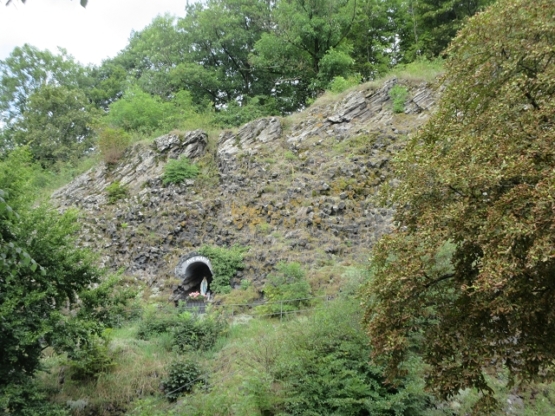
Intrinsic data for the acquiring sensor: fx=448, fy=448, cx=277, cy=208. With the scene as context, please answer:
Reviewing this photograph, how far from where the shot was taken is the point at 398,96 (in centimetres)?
2002

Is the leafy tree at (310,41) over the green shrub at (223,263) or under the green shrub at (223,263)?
over

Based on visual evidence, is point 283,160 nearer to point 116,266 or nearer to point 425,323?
point 116,266

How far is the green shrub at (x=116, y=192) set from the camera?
21.8 metres

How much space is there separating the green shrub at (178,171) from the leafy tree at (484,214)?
15.9 metres

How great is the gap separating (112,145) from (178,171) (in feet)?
17.4

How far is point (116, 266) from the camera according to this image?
18703mm

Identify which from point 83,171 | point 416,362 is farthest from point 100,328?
point 83,171

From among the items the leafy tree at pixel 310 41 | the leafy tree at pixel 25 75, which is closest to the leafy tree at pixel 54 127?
the leafy tree at pixel 25 75

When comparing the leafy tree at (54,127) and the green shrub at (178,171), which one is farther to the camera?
the leafy tree at (54,127)

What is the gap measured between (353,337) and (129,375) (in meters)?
5.69

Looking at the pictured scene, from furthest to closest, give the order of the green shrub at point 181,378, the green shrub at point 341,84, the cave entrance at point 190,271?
1. the green shrub at point 341,84
2. the cave entrance at point 190,271
3. the green shrub at point 181,378

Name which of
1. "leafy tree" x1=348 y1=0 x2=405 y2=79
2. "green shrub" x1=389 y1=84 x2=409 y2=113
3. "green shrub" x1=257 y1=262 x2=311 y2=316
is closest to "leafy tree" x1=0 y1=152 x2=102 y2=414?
"green shrub" x1=257 y1=262 x2=311 y2=316

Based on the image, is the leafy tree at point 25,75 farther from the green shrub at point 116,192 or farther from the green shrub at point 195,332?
the green shrub at point 195,332

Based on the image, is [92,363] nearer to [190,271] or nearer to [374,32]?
[190,271]
